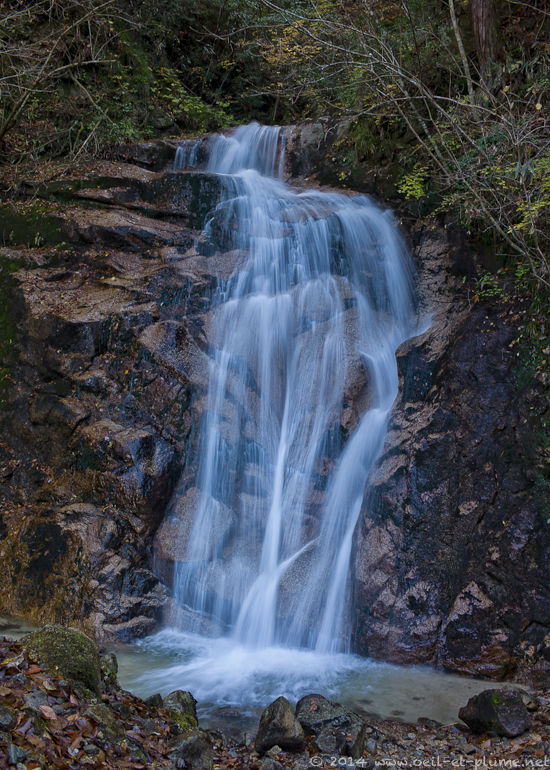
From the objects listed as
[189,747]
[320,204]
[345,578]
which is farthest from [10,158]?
[189,747]

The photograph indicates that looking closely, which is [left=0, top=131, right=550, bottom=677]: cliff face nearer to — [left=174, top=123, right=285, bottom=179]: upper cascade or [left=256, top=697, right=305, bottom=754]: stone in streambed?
[left=256, top=697, right=305, bottom=754]: stone in streambed

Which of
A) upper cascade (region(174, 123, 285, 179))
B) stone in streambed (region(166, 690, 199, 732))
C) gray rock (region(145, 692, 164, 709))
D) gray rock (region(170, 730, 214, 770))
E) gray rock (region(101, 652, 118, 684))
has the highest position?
upper cascade (region(174, 123, 285, 179))

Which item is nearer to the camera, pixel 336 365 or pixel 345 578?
pixel 345 578

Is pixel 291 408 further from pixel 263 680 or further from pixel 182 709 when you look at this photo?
pixel 182 709

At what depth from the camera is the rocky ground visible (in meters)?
2.87

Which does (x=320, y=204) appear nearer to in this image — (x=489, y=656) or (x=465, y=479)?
(x=465, y=479)

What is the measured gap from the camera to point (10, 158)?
35.1 feet

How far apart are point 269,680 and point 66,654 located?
2.53 metres

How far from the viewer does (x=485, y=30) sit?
7910mm

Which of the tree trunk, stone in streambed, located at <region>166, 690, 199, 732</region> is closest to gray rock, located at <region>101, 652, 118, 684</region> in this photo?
stone in streambed, located at <region>166, 690, 199, 732</region>

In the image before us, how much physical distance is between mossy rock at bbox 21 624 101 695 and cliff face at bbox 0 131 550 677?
274cm

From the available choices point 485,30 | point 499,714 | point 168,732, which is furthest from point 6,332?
point 485,30

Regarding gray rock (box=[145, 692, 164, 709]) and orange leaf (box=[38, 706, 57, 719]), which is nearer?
orange leaf (box=[38, 706, 57, 719])

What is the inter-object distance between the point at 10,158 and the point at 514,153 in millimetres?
8977
